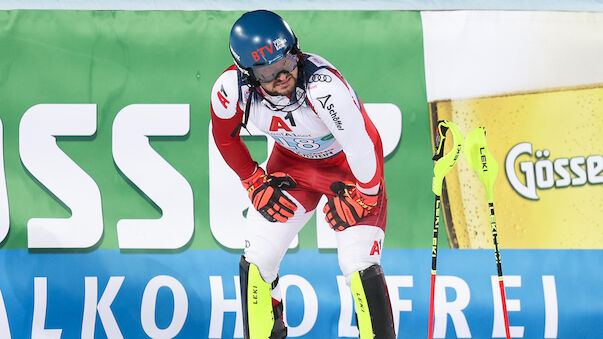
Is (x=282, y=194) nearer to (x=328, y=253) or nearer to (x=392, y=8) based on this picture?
(x=328, y=253)

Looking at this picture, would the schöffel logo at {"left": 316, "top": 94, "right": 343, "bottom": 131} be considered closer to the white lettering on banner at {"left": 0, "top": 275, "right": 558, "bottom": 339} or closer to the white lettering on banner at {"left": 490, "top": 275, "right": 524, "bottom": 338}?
the white lettering on banner at {"left": 0, "top": 275, "right": 558, "bottom": 339}

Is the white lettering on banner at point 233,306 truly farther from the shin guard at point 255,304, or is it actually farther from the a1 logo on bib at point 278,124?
the a1 logo on bib at point 278,124

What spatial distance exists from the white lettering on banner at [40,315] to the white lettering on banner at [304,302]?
130 cm

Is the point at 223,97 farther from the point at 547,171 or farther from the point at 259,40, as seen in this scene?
the point at 547,171

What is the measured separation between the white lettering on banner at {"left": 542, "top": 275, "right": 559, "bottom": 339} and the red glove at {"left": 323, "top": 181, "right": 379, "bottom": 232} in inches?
60.8

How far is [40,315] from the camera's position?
13.5ft

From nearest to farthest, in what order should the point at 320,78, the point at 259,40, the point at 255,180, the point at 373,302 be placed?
the point at 259,40 < the point at 320,78 < the point at 373,302 < the point at 255,180

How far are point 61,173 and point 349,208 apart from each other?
1.99 m

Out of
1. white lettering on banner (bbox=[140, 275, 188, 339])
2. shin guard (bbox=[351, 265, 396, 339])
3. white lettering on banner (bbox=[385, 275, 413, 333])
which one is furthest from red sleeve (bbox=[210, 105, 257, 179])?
white lettering on banner (bbox=[385, 275, 413, 333])

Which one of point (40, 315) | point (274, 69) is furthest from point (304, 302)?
point (274, 69)

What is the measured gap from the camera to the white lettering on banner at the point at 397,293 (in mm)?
4117

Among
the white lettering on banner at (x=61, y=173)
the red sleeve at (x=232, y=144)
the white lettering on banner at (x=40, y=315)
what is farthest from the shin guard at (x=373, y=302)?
the white lettering on banner at (x=40, y=315)

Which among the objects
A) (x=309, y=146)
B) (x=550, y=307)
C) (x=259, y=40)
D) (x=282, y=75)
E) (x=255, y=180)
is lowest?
(x=550, y=307)

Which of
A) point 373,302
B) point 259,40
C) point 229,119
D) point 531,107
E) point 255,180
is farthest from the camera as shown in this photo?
point 531,107
